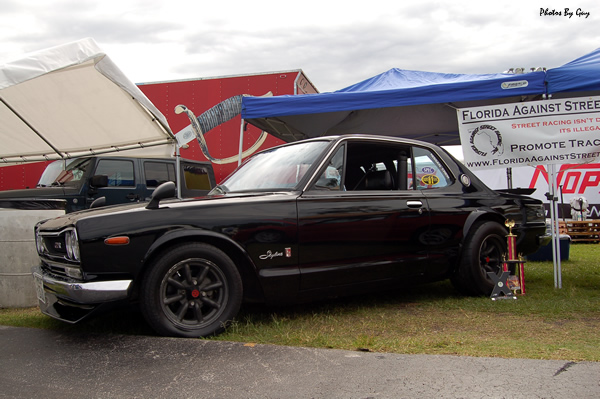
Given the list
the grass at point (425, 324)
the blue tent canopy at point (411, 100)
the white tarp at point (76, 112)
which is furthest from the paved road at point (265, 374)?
the blue tent canopy at point (411, 100)

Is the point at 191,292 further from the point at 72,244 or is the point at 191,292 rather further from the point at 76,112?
the point at 76,112

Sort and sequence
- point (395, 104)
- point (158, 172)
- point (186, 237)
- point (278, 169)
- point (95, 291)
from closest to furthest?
point (95, 291), point (186, 237), point (278, 169), point (395, 104), point (158, 172)

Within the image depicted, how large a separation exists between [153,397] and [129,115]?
4512mm

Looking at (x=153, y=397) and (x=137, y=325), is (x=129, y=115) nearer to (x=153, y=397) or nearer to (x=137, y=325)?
(x=137, y=325)

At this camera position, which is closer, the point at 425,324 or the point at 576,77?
the point at 425,324

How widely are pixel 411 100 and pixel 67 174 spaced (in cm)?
558

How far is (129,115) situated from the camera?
236 inches

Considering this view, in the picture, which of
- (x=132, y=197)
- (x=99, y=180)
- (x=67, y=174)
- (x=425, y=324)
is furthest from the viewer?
(x=132, y=197)

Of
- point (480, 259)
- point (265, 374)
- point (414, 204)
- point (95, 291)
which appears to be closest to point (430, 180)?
point (414, 204)

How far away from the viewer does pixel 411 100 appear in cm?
616

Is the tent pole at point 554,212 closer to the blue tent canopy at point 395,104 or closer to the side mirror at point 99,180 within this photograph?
the blue tent canopy at point 395,104

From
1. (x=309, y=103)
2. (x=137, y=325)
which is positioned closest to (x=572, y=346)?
(x=137, y=325)

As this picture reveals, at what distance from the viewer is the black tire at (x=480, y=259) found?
4.34 meters

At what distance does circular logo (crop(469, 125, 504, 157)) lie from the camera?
5.11 meters
